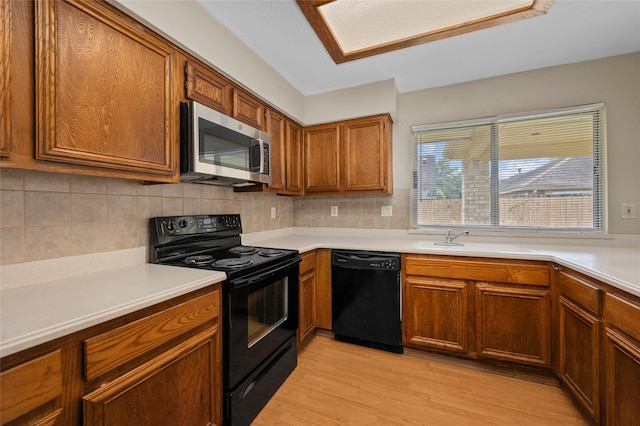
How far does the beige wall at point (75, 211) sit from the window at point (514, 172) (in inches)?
87.2

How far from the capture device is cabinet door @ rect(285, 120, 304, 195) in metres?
2.60

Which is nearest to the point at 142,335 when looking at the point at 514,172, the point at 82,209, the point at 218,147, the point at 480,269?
the point at 82,209

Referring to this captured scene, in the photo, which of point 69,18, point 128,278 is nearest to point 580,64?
point 69,18

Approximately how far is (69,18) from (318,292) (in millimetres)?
2253

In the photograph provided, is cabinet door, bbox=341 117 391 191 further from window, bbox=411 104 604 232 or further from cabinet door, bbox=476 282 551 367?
cabinet door, bbox=476 282 551 367

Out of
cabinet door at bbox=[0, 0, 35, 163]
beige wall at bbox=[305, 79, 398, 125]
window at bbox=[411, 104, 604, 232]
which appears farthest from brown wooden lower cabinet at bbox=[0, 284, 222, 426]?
window at bbox=[411, 104, 604, 232]

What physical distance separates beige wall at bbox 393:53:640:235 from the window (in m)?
0.07

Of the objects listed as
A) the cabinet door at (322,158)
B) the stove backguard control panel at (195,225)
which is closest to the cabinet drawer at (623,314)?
the cabinet door at (322,158)

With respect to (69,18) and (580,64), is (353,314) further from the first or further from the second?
(580,64)

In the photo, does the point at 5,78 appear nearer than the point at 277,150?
Yes

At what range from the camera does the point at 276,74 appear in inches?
93.4

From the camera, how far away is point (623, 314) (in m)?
1.18

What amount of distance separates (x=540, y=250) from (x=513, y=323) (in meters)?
0.58

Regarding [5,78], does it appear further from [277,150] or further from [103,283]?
[277,150]
